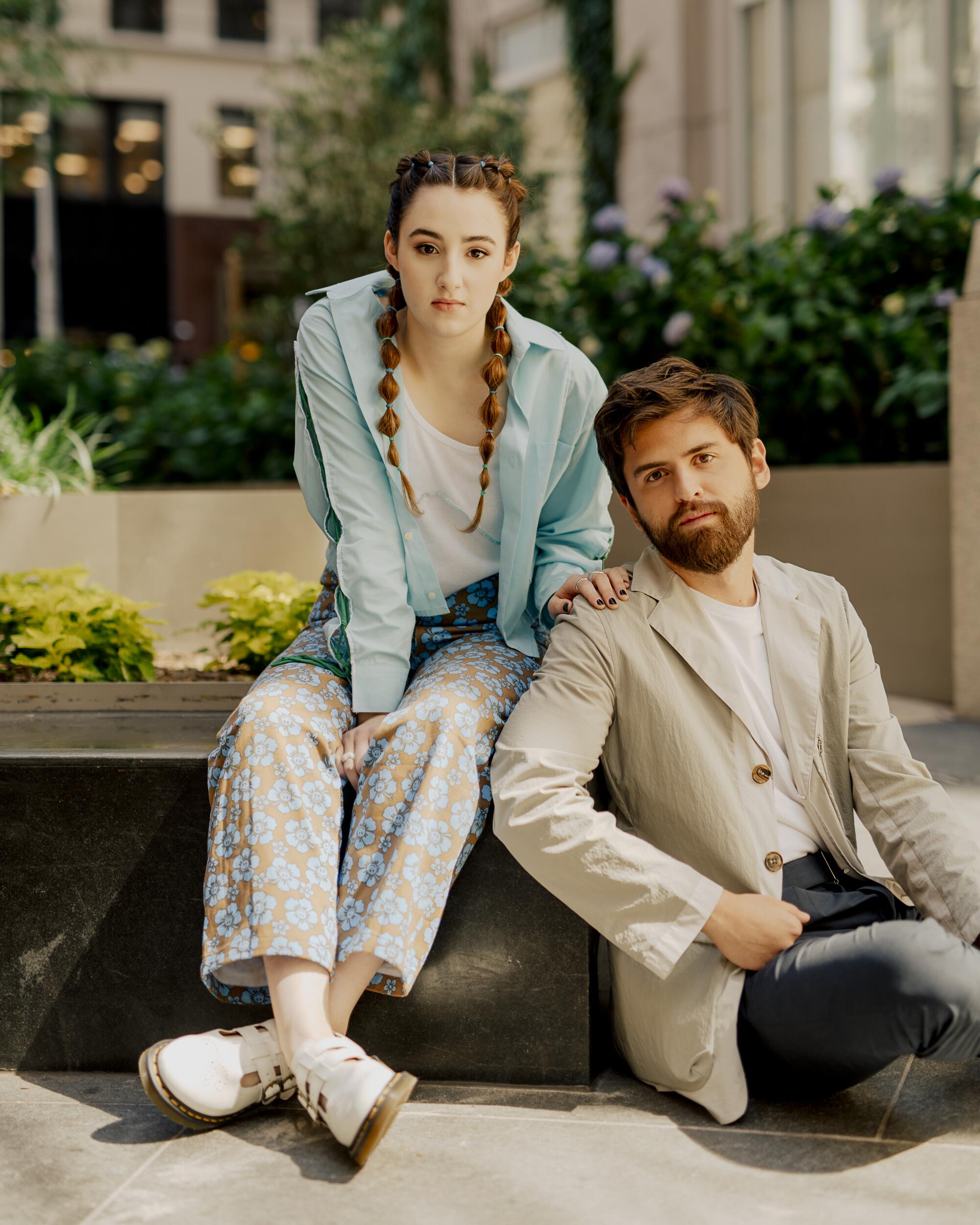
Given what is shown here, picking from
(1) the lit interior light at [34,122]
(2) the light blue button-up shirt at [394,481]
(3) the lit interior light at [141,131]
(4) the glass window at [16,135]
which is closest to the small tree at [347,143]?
(1) the lit interior light at [34,122]

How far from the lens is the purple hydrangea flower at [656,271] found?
6414mm

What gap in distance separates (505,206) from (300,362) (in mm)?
557

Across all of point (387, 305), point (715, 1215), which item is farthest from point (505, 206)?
point (715, 1215)

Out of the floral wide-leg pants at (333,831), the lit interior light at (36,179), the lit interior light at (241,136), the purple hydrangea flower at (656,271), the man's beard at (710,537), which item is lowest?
the floral wide-leg pants at (333,831)

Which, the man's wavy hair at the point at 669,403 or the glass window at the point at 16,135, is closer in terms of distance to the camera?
the man's wavy hair at the point at 669,403

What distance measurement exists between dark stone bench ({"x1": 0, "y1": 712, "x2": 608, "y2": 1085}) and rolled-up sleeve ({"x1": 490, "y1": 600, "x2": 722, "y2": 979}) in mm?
244

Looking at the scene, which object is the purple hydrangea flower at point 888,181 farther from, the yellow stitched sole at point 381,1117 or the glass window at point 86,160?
the glass window at point 86,160

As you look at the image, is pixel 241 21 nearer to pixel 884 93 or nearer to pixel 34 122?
pixel 34 122

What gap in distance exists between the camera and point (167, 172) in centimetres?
2748

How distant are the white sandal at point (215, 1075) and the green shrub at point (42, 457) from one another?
3.41 meters

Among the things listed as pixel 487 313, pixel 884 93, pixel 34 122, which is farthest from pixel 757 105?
pixel 34 122

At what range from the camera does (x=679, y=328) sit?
607cm

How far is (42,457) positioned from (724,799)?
415 cm

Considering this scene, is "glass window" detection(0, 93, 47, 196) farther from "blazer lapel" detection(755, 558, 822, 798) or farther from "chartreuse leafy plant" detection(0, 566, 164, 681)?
"blazer lapel" detection(755, 558, 822, 798)
